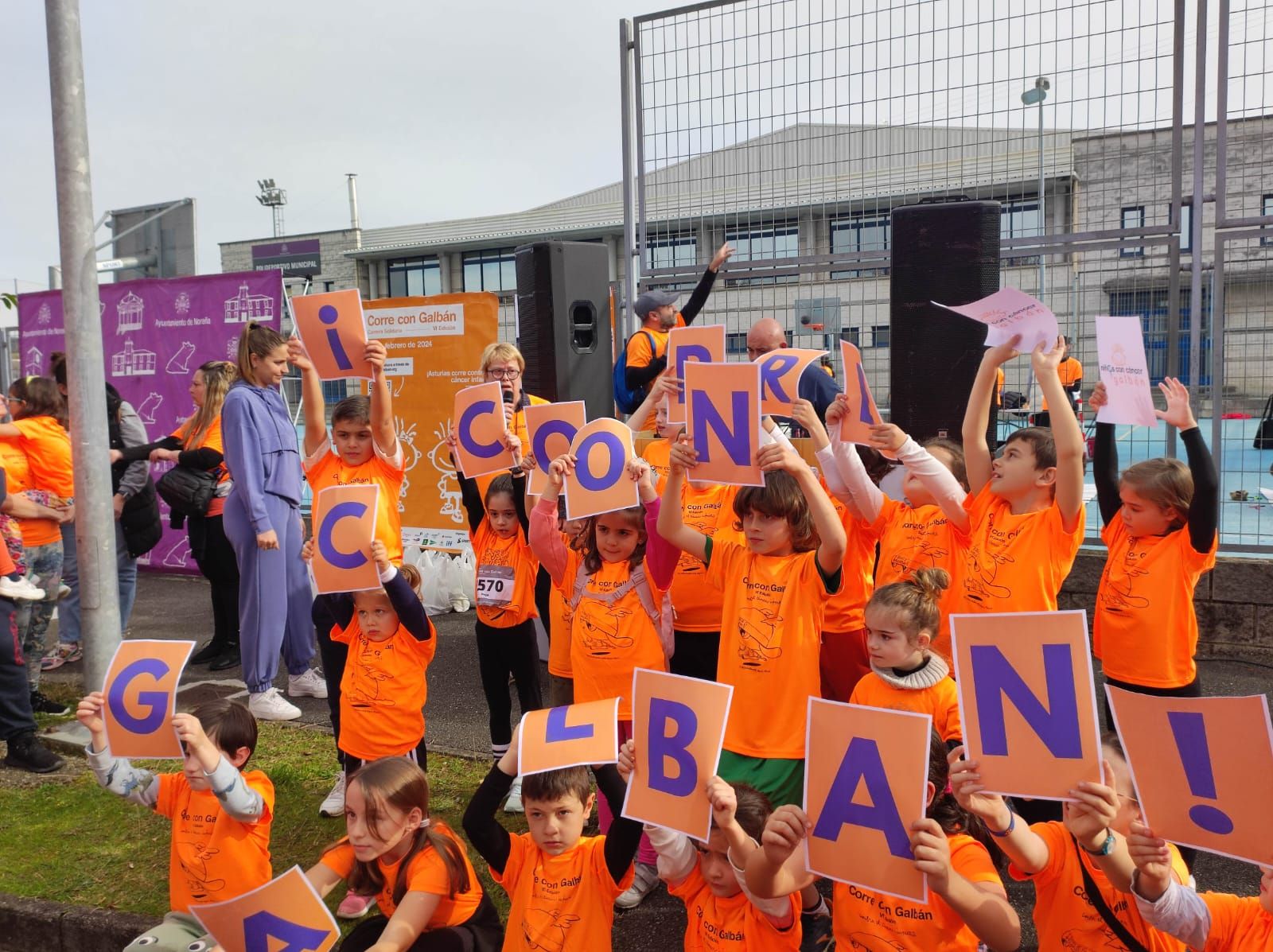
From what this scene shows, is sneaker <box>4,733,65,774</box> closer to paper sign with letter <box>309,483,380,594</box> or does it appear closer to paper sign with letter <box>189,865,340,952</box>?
paper sign with letter <box>309,483,380,594</box>

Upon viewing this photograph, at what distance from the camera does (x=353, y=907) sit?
345cm

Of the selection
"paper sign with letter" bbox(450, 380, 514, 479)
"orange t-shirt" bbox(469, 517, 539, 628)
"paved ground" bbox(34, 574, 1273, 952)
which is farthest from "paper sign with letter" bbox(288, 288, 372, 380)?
Answer: "paved ground" bbox(34, 574, 1273, 952)

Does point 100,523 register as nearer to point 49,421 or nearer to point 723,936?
point 49,421

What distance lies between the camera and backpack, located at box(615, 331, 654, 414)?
615 centimetres

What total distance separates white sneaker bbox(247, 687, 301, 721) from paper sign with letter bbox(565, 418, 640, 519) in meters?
2.65

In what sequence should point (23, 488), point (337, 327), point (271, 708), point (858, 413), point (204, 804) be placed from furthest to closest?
1. point (23, 488)
2. point (271, 708)
3. point (337, 327)
4. point (858, 413)
5. point (204, 804)

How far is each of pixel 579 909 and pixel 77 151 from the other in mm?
4137

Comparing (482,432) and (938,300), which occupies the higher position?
(938,300)

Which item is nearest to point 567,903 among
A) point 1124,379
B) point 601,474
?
point 601,474

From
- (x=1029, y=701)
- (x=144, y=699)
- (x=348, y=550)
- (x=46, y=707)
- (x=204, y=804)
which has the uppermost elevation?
(x=348, y=550)

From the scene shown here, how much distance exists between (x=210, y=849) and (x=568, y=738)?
4.28 feet

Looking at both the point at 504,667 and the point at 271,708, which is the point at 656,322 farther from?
the point at 271,708

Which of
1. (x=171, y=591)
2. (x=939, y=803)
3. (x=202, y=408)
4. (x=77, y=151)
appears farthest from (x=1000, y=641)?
(x=171, y=591)

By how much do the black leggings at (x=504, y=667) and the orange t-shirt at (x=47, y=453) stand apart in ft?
9.90
